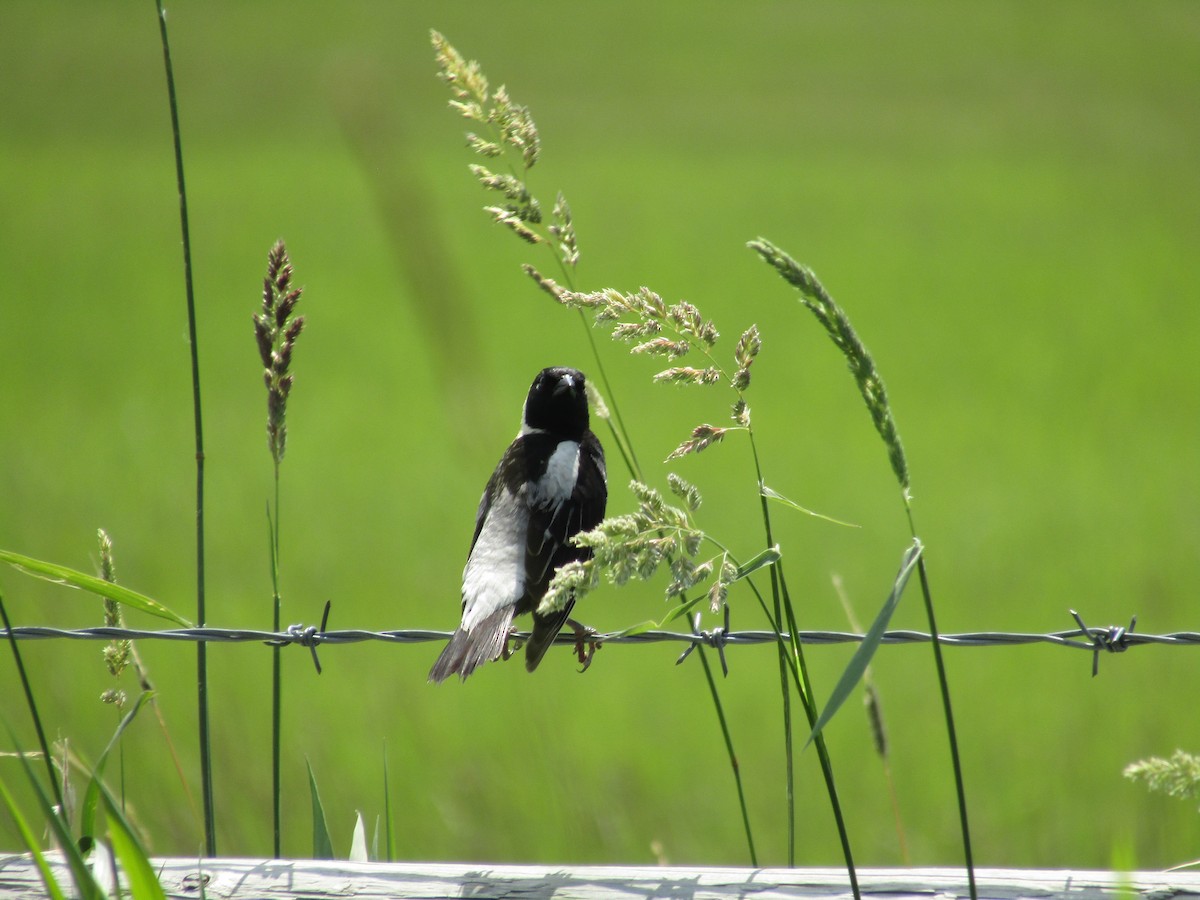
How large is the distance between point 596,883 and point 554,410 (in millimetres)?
2484

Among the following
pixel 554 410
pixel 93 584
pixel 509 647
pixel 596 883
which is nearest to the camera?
pixel 596 883

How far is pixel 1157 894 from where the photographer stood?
1.63 m

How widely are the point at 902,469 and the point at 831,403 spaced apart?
14.4 metres

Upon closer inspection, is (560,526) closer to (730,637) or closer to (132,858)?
(730,637)

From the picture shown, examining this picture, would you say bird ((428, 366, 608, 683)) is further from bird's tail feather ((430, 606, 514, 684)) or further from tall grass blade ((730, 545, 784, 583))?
tall grass blade ((730, 545, 784, 583))

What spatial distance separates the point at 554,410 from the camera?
4.05m

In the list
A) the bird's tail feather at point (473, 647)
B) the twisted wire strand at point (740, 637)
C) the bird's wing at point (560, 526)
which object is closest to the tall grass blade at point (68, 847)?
the twisted wire strand at point (740, 637)

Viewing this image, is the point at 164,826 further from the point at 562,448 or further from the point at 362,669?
the point at 362,669

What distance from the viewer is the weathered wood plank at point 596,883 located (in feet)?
5.48

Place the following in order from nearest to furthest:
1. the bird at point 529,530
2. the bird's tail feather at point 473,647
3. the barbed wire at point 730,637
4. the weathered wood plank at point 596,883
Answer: the weathered wood plank at point 596,883 < the barbed wire at point 730,637 < the bird's tail feather at point 473,647 < the bird at point 529,530

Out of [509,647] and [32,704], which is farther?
[509,647]

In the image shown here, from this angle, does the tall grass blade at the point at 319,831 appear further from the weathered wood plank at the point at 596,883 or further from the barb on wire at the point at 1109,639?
the barb on wire at the point at 1109,639

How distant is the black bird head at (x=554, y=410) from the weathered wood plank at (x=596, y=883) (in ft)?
7.58

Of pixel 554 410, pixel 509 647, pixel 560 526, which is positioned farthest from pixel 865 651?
pixel 554 410
